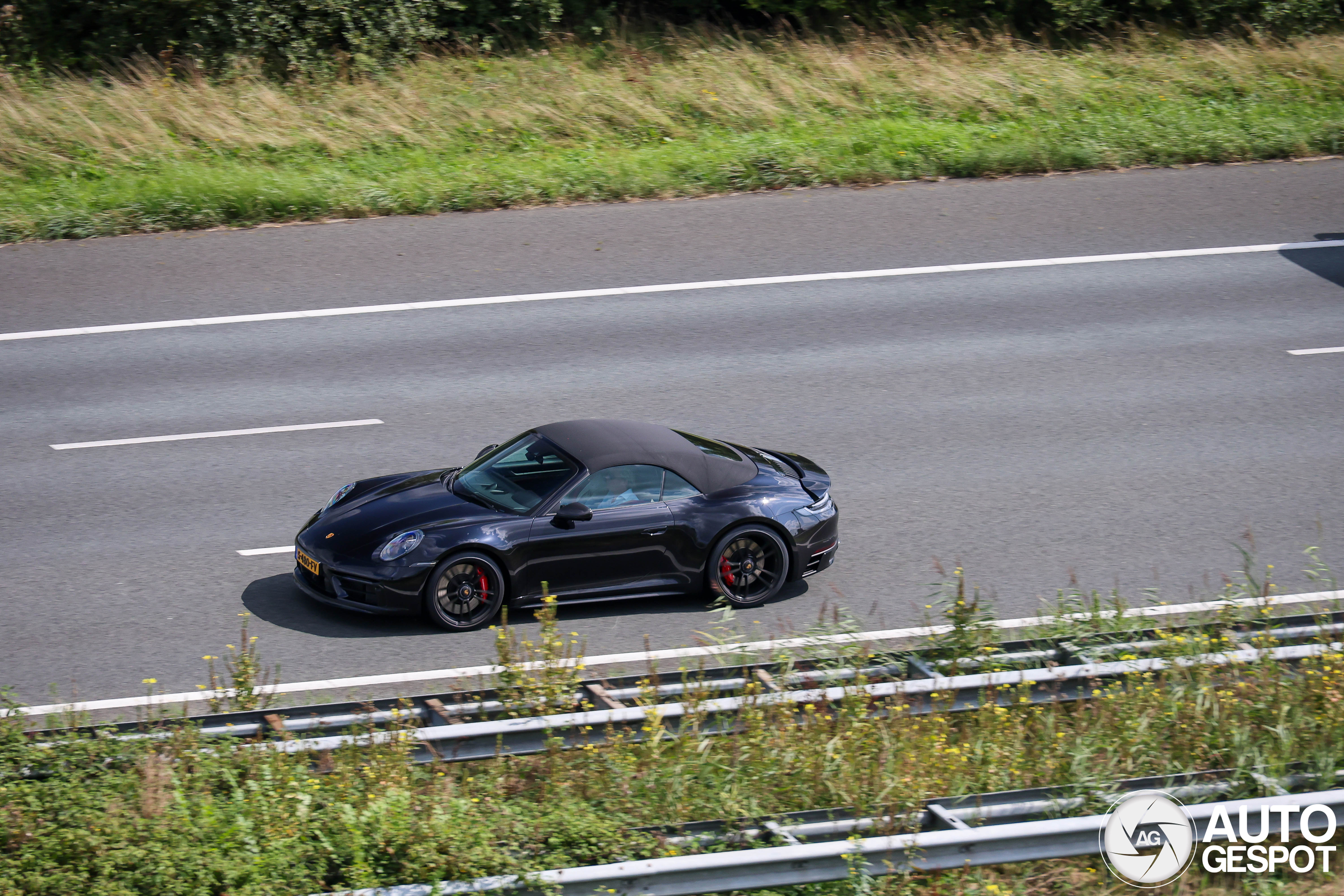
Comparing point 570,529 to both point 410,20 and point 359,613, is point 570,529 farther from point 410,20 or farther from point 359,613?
point 410,20

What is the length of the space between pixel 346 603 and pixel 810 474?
12.0ft

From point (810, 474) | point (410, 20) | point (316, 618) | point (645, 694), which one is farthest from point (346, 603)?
point (410, 20)

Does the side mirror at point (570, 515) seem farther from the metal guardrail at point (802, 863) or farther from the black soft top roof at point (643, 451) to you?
the metal guardrail at point (802, 863)

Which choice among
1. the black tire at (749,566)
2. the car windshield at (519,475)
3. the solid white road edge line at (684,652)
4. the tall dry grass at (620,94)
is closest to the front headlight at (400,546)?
the car windshield at (519,475)

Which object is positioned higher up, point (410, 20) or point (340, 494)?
point (410, 20)

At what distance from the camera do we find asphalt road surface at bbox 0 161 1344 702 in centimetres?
973

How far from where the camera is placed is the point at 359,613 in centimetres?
923

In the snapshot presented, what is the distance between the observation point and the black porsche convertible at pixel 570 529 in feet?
30.0

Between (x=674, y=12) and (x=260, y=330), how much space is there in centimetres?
1283

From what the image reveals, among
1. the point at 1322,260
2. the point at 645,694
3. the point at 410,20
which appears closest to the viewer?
the point at 645,694

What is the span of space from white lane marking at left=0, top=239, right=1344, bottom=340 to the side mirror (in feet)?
20.8

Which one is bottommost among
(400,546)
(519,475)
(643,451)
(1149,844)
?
(1149,844)

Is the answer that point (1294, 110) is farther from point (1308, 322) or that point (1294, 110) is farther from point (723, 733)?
point (723, 733)

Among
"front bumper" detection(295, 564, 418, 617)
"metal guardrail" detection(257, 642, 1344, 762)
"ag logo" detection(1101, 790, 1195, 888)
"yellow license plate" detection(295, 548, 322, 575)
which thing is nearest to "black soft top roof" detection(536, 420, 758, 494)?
"front bumper" detection(295, 564, 418, 617)
